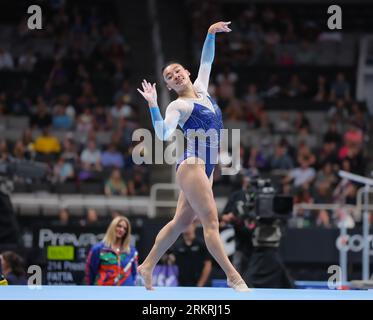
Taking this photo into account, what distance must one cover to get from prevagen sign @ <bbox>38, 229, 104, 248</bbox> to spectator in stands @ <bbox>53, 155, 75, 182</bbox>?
3.96 meters

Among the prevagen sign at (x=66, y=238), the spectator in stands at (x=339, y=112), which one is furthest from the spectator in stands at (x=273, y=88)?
the prevagen sign at (x=66, y=238)

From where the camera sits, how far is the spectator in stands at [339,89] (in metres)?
18.5

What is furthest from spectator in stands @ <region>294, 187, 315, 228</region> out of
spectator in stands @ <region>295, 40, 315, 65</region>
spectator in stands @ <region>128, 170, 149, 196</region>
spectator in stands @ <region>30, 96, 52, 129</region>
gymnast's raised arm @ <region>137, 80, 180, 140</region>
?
gymnast's raised arm @ <region>137, 80, 180, 140</region>

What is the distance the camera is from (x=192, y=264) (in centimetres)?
1047

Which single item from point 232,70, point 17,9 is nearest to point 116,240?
point 232,70

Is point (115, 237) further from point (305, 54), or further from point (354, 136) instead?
point (305, 54)

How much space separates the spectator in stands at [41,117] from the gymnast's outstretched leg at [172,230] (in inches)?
412

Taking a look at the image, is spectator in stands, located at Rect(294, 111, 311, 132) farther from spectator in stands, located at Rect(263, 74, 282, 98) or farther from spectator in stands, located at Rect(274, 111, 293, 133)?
spectator in stands, located at Rect(263, 74, 282, 98)

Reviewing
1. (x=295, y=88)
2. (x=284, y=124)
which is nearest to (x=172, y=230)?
(x=284, y=124)

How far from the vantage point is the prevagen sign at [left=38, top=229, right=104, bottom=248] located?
37.3 feet

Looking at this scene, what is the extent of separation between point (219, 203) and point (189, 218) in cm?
809

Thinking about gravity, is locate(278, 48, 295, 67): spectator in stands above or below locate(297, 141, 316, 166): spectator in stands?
above

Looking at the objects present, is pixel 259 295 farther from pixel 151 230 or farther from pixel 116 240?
pixel 151 230
